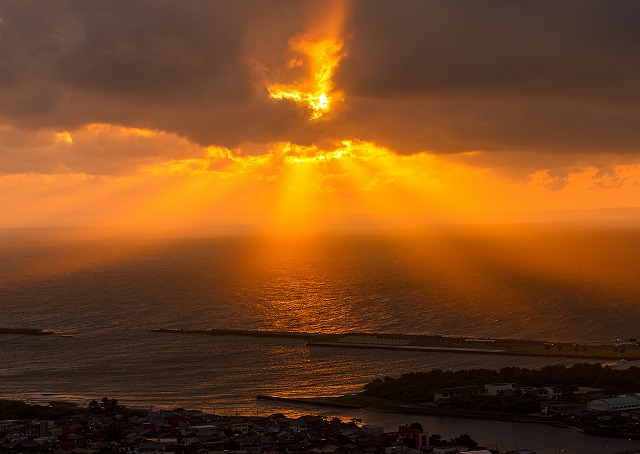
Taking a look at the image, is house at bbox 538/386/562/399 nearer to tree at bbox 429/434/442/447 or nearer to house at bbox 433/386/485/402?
house at bbox 433/386/485/402

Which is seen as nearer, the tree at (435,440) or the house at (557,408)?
the tree at (435,440)

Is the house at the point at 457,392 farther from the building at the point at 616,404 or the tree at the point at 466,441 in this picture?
the tree at the point at 466,441

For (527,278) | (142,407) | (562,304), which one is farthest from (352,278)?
(142,407)

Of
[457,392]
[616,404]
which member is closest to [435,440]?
[457,392]

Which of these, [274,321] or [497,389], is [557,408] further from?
[274,321]

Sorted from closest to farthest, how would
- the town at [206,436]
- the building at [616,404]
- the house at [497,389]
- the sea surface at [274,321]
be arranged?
the town at [206,436]
the building at [616,404]
the house at [497,389]
the sea surface at [274,321]

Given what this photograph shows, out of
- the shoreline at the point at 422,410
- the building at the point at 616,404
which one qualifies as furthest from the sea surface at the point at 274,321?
the building at the point at 616,404
